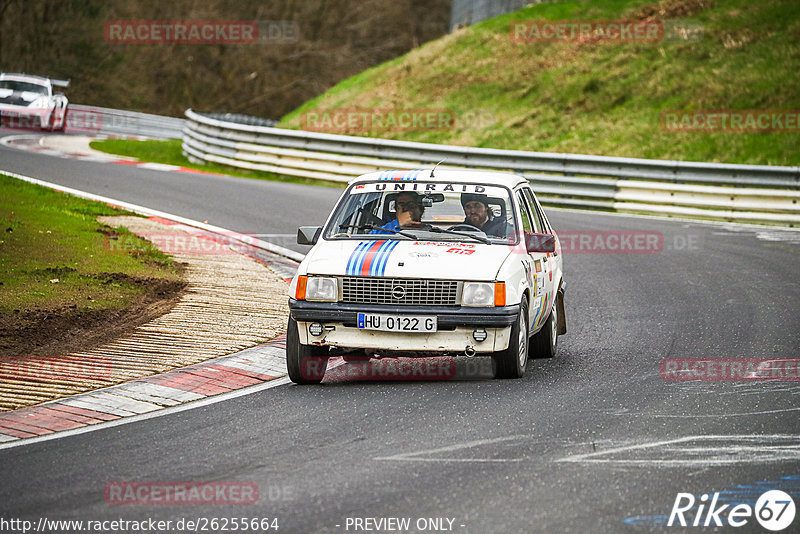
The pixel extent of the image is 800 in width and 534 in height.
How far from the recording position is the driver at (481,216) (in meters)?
9.18

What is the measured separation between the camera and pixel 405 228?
30.3ft

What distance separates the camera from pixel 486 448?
6.54 metres

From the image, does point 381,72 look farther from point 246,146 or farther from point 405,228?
point 405,228

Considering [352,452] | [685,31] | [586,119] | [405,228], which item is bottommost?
[352,452]

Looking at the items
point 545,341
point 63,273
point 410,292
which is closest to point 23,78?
point 63,273

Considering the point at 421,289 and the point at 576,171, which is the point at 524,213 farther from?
the point at 576,171

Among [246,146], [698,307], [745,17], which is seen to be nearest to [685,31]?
[745,17]

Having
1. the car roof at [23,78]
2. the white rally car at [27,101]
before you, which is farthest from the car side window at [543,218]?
the car roof at [23,78]

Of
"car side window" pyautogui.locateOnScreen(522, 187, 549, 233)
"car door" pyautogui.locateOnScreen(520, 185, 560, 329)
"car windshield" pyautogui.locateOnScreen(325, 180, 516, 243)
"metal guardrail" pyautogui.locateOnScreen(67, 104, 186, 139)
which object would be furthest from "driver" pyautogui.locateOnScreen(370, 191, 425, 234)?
"metal guardrail" pyautogui.locateOnScreen(67, 104, 186, 139)

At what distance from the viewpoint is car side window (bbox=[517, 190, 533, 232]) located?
9.48 metres

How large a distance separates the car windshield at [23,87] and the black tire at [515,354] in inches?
1038

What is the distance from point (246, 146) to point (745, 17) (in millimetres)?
14608

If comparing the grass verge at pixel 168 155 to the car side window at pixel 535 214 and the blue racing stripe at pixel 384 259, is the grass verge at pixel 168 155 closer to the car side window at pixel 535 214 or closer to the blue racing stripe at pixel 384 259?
the car side window at pixel 535 214

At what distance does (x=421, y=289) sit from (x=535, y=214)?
222 cm
